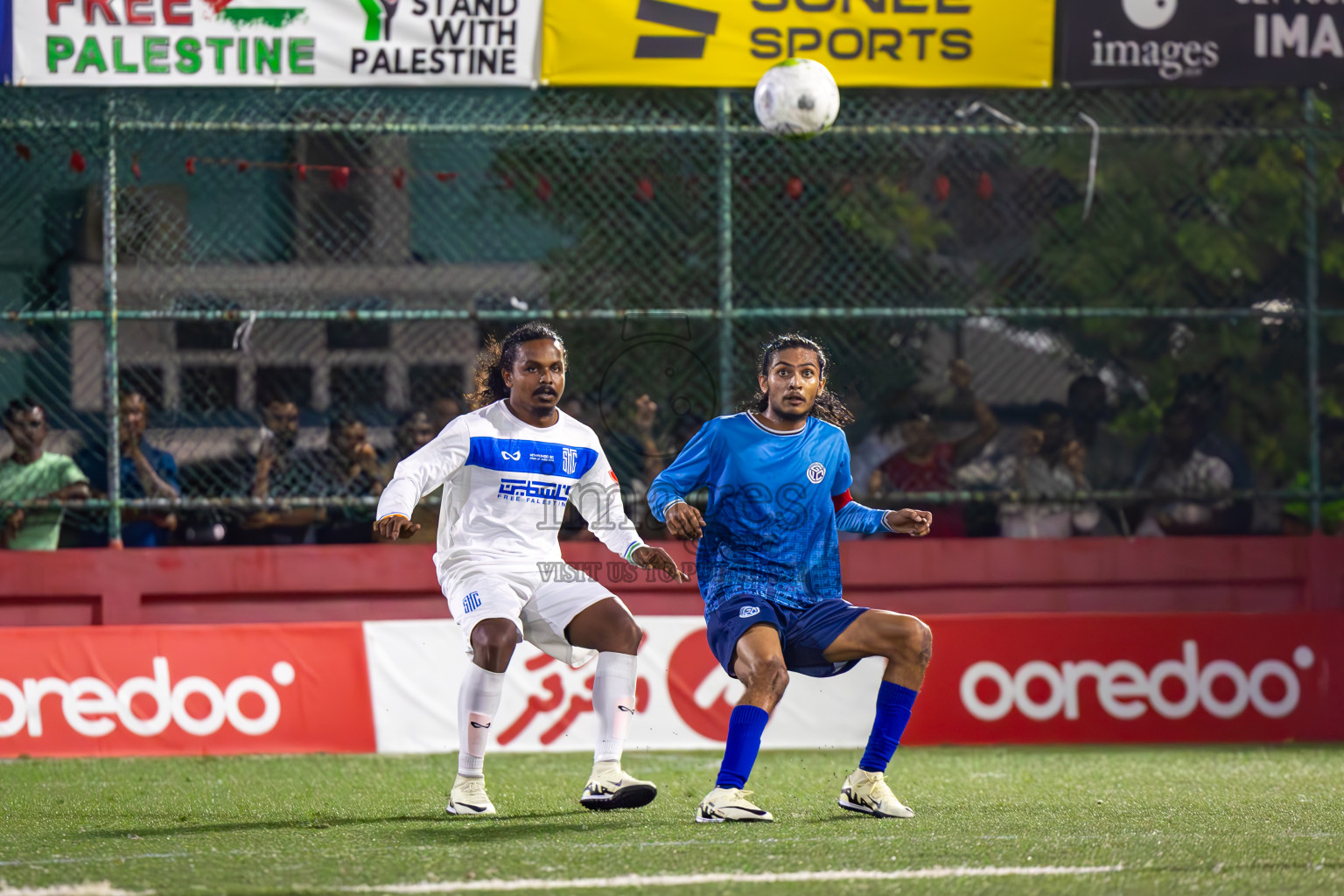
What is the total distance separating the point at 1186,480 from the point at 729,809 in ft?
20.2

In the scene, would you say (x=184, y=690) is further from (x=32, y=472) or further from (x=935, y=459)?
(x=935, y=459)

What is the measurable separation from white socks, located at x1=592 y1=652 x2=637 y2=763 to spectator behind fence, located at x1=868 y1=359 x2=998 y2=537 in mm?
4352

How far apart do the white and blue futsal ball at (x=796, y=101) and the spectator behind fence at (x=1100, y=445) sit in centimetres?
311

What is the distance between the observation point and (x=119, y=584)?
10359mm

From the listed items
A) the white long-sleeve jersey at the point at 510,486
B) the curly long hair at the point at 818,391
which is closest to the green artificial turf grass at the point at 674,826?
the white long-sleeve jersey at the point at 510,486

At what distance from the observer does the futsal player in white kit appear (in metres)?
6.37

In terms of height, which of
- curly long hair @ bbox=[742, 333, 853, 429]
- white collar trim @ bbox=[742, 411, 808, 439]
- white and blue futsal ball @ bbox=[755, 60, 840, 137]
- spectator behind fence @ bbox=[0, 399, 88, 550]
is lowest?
spectator behind fence @ bbox=[0, 399, 88, 550]

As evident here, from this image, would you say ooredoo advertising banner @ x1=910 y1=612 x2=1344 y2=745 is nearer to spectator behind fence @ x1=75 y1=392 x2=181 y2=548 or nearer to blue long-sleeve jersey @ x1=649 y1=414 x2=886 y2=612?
blue long-sleeve jersey @ x1=649 y1=414 x2=886 y2=612

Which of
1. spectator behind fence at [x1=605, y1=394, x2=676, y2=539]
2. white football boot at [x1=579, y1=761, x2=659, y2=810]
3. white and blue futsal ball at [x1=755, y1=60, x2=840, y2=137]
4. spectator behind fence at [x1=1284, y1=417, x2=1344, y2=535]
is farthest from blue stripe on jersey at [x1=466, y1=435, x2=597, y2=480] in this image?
spectator behind fence at [x1=1284, y1=417, x2=1344, y2=535]

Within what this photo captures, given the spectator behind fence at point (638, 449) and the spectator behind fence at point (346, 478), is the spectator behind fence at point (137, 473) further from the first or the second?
the spectator behind fence at point (638, 449)

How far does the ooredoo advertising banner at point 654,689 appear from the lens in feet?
31.5

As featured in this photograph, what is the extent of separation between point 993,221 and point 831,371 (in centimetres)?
298

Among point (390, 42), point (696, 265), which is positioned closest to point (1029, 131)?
point (696, 265)

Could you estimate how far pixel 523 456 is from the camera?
657 centimetres
